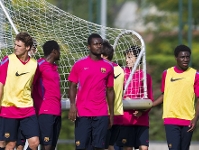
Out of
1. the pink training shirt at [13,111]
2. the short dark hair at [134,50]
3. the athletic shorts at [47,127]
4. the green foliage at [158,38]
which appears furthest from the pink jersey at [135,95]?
the green foliage at [158,38]

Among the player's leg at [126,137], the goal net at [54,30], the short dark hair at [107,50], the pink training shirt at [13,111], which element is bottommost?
the player's leg at [126,137]

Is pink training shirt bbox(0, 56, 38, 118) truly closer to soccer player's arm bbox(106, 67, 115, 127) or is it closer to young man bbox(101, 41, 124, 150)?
soccer player's arm bbox(106, 67, 115, 127)

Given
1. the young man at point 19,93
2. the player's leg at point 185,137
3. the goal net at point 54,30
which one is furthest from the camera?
the goal net at point 54,30

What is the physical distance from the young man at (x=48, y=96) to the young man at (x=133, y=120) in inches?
58.8

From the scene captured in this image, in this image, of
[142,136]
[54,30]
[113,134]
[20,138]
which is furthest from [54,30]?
[20,138]

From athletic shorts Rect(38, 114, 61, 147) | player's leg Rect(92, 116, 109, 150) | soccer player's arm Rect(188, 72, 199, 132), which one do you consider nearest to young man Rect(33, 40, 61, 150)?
athletic shorts Rect(38, 114, 61, 147)

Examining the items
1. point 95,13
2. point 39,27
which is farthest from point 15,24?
point 95,13

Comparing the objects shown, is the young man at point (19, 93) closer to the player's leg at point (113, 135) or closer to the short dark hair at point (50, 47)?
the short dark hair at point (50, 47)

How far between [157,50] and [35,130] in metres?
19.4

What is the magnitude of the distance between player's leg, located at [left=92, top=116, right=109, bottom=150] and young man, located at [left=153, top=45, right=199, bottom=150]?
1087 mm

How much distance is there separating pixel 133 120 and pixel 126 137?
30 cm

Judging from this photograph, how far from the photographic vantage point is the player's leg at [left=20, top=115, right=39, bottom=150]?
10.9m

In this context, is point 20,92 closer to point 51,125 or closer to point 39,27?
point 51,125

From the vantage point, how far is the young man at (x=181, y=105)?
1166 cm
